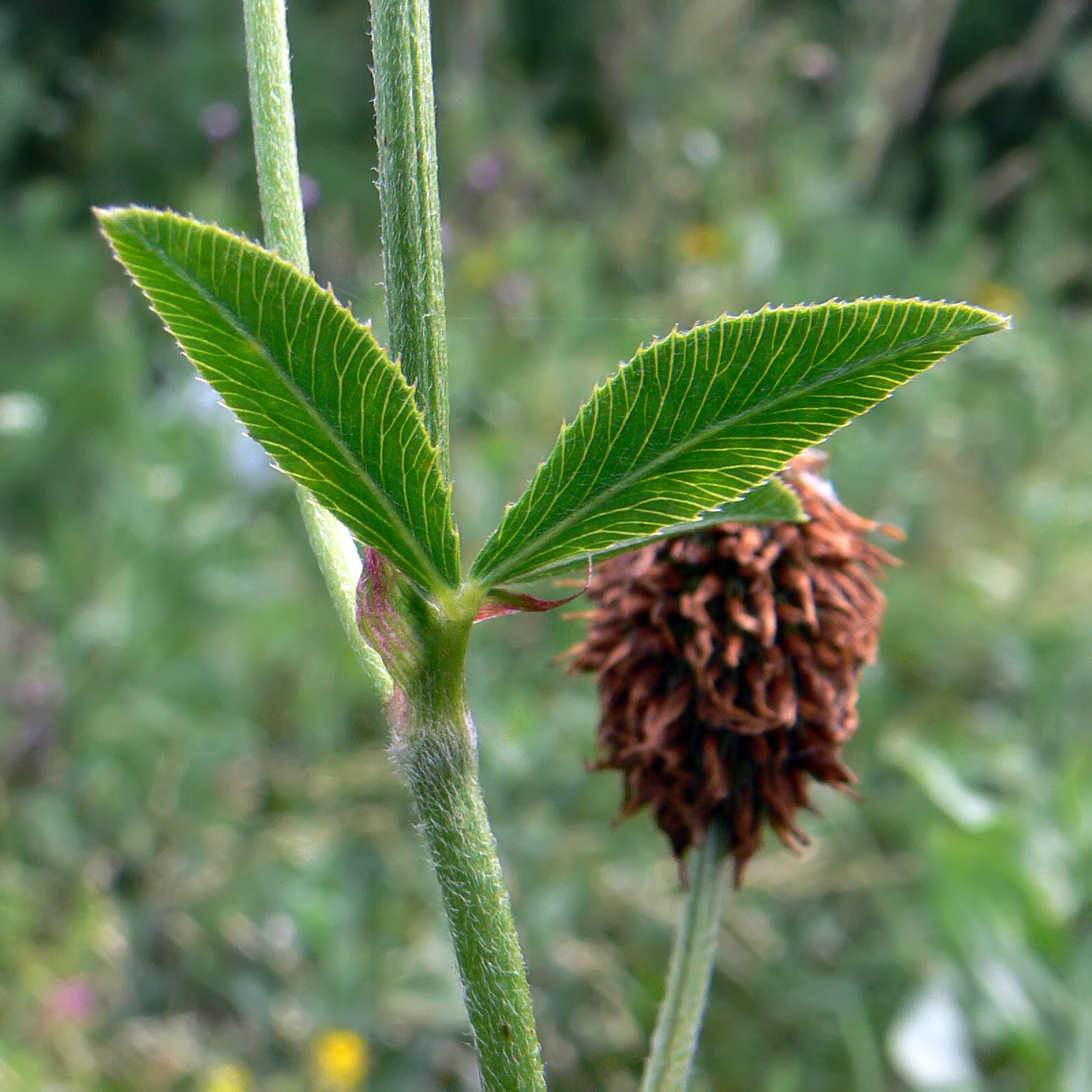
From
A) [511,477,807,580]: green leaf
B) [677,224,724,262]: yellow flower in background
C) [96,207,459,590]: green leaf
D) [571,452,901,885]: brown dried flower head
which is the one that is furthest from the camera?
[677,224,724,262]: yellow flower in background

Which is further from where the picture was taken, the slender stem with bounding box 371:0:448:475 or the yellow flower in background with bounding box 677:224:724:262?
the yellow flower in background with bounding box 677:224:724:262

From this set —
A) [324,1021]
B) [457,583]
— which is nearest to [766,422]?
[457,583]

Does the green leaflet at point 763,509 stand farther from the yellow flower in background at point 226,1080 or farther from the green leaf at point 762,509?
the yellow flower in background at point 226,1080

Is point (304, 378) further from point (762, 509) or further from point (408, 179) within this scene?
point (762, 509)

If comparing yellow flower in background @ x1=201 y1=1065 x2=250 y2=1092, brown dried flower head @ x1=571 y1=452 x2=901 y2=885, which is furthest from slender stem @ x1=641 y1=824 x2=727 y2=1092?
yellow flower in background @ x1=201 y1=1065 x2=250 y2=1092

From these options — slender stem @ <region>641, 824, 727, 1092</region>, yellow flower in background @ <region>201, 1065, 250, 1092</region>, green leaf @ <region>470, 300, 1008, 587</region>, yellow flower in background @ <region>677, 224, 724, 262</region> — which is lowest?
slender stem @ <region>641, 824, 727, 1092</region>

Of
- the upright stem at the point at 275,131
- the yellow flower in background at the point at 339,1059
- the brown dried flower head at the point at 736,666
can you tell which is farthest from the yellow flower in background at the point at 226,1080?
the upright stem at the point at 275,131

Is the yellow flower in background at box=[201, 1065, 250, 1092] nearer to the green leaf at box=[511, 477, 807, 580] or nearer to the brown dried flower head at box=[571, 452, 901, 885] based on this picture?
the brown dried flower head at box=[571, 452, 901, 885]

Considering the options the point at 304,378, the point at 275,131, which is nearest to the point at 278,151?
the point at 275,131
